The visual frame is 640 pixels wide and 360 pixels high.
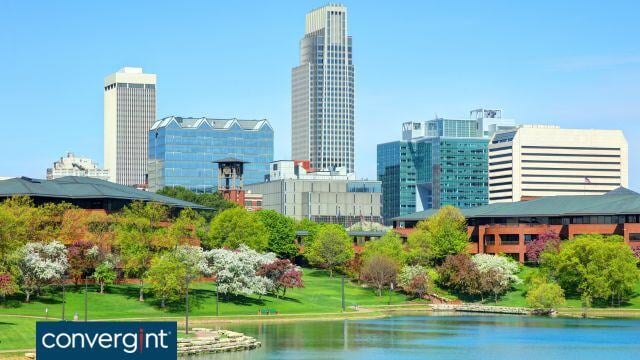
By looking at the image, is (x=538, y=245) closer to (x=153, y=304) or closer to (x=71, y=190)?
(x=71, y=190)

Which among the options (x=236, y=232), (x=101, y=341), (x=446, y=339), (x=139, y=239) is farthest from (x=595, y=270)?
(x=101, y=341)

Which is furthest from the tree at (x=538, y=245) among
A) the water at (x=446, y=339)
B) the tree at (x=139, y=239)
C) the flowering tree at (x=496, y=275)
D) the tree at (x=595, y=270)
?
the tree at (x=139, y=239)

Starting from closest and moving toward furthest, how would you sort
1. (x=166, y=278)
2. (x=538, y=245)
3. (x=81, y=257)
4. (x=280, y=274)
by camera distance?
(x=166, y=278) < (x=81, y=257) < (x=280, y=274) < (x=538, y=245)

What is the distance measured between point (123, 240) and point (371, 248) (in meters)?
51.3

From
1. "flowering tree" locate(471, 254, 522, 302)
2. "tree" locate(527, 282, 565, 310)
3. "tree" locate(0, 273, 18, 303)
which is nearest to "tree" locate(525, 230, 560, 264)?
"flowering tree" locate(471, 254, 522, 302)

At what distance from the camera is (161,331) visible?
62.6 meters

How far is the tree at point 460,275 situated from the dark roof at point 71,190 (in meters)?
39.9

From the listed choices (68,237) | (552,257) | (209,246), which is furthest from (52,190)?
(552,257)

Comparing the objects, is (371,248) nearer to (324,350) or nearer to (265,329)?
(265,329)

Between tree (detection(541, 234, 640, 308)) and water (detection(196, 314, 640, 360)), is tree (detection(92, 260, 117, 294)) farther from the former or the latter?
tree (detection(541, 234, 640, 308))

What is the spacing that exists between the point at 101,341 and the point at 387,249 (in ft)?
417

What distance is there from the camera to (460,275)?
175375mm

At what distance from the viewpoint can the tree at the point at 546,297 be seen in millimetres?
159750

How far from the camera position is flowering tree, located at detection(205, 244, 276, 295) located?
148m
